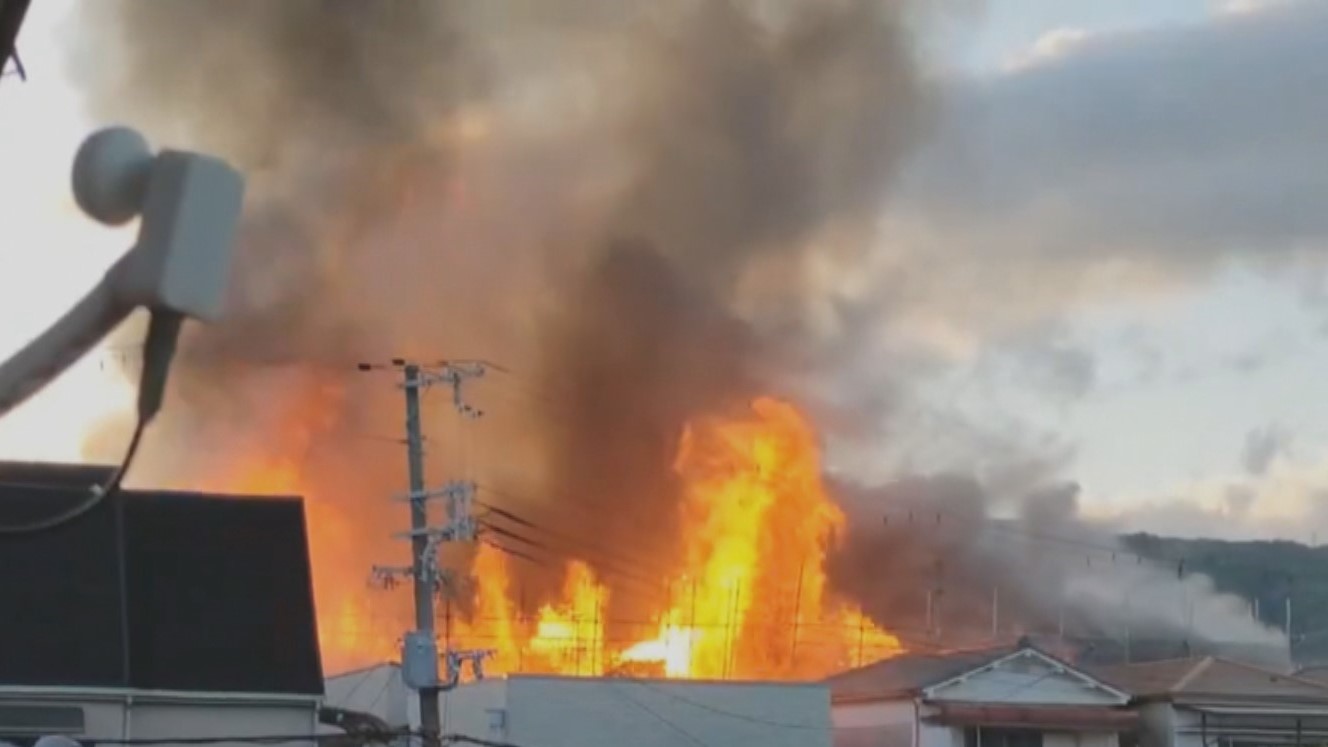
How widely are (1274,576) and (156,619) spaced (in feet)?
359

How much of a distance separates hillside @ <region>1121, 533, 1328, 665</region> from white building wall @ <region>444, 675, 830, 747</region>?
7112 centimetres

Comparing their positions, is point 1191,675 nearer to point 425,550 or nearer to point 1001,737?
point 1001,737

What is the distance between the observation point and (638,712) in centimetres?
3709

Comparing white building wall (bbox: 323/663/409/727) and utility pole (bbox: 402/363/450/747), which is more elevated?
utility pole (bbox: 402/363/450/747)

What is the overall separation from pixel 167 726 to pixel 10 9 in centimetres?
2630

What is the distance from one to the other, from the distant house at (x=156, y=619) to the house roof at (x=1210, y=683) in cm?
1917

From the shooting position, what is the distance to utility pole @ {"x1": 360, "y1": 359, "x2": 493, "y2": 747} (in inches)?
1034

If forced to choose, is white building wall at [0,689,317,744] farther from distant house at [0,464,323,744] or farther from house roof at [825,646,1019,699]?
house roof at [825,646,1019,699]

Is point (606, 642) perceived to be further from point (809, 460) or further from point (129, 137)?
point (129, 137)

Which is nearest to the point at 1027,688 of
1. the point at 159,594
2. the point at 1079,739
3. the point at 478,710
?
the point at 1079,739

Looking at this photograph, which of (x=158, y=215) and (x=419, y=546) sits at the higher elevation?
(x=419, y=546)

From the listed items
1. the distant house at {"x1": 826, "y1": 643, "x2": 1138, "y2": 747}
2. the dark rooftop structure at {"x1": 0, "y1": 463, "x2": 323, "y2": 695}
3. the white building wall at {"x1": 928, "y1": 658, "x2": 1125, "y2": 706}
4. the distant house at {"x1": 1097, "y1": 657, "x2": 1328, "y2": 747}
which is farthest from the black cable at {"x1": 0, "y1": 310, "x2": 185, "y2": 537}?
the distant house at {"x1": 1097, "y1": 657, "x2": 1328, "y2": 747}

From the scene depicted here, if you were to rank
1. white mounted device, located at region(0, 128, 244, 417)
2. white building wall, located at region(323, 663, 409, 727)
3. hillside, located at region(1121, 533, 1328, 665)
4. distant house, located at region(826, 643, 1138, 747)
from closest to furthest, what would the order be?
white mounted device, located at region(0, 128, 244, 417), distant house, located at region(826, 643, 1138, 747), white building wall, located at region(323, 663, 409, 727), hillside, located at region(1121, 533, 1328, 665)

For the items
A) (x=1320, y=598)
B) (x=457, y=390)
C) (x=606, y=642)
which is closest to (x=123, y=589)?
(x=457, y=390)
